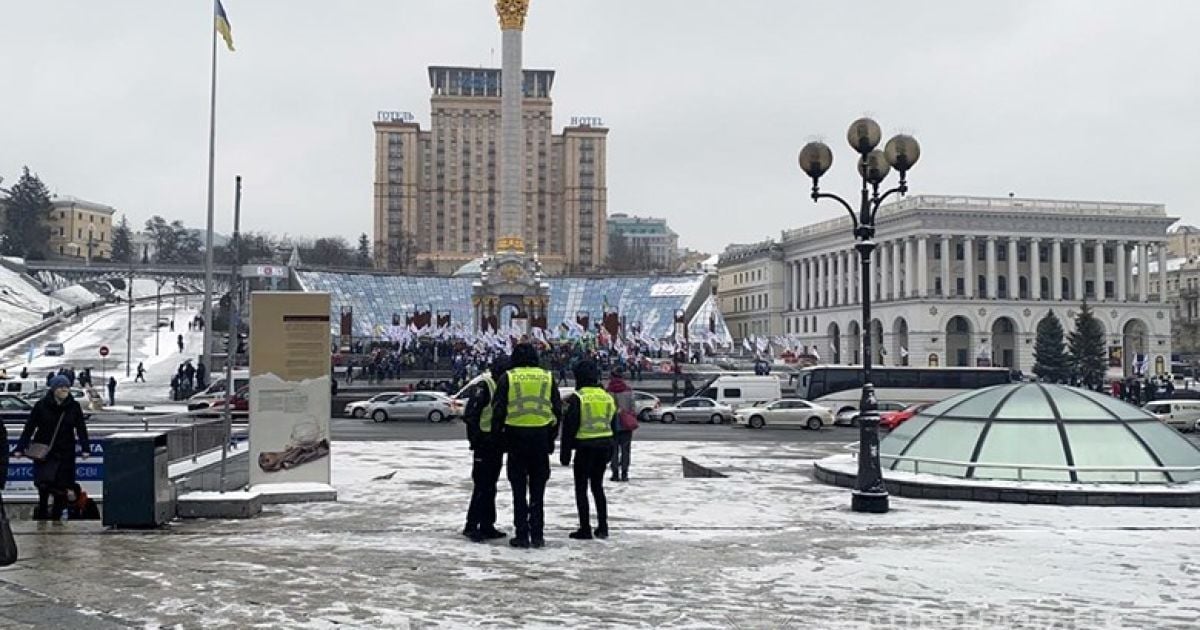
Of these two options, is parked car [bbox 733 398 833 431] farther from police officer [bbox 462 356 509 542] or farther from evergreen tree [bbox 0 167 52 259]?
evergreen tree [bbox 0 167 52 259]

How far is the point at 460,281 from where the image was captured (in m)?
106

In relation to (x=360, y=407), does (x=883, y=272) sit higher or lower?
higher

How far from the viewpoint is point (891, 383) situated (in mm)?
46875

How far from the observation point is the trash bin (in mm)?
11875

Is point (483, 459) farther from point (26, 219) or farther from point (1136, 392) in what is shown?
point (26, 219)

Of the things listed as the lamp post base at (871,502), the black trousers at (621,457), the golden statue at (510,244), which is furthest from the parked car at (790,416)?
the golden statue at (510,244)

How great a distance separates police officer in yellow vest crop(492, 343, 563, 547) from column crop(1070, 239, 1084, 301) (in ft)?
316

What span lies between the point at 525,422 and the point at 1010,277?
94690mm

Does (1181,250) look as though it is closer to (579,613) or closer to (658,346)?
(658,346)

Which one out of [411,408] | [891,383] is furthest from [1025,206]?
[411,408]

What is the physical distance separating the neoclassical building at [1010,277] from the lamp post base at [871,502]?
270 feet

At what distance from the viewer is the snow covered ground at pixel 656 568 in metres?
8.09

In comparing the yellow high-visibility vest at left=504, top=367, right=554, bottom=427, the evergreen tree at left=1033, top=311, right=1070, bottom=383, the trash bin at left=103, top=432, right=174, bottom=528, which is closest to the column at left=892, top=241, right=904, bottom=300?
the evergreen tree at left=1033, top=311, right=1070, bottom=383

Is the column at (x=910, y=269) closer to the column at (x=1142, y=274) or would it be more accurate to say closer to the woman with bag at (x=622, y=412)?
the column at (x=1142, y=274)
